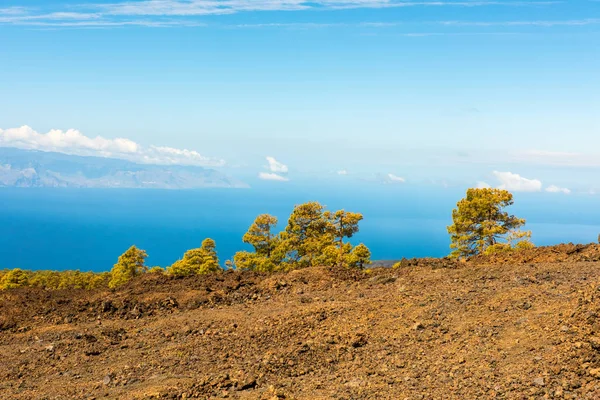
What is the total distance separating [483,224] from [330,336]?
2497 centimetres

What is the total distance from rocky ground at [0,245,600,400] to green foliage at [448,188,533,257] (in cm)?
1381

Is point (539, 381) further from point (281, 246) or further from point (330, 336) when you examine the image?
point (281, 246)

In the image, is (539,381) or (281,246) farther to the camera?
(281,246)

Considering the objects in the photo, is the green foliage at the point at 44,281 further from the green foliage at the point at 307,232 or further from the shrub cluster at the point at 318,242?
the green foliage at the point at 307,232

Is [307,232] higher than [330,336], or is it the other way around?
[330,336]

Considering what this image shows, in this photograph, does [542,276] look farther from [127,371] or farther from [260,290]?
[127,371]

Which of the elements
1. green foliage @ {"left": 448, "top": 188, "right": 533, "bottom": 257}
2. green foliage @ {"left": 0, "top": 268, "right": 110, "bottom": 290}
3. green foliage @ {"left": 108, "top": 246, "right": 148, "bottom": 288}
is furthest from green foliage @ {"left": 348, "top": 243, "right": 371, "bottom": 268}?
green foliage @ {"left": 108, "top": 246, "right": 148, "bottom": 288}

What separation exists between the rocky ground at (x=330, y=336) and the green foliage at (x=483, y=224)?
13.8 m

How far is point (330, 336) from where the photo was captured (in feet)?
39.5

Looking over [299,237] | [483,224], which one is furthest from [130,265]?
[483,224]

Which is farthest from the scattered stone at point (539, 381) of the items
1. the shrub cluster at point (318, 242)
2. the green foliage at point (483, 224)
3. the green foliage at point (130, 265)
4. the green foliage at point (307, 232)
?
the green foliage at point (130, 265)

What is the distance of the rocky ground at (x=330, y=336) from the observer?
28.6ft

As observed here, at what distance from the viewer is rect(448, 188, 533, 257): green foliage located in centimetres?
3309

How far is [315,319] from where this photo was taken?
44.0 feet
